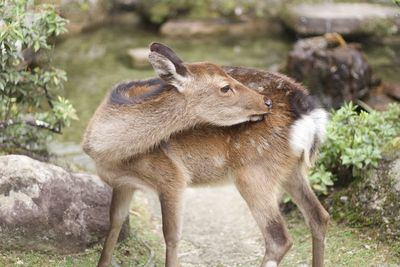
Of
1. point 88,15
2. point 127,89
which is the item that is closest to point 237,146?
point 127,89

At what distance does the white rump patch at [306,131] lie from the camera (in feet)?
16.6

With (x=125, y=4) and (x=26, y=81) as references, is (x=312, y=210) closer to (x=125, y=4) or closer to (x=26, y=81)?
(x=26, y=81)

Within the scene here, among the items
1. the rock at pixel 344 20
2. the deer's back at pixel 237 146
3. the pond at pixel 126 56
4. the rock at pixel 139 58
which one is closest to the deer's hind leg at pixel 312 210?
the deer's back at pixel 237 146

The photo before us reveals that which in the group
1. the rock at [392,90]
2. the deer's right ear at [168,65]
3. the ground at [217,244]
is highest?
the deer's right ear at [168,65]

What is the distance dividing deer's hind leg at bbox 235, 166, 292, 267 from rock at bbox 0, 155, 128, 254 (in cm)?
134

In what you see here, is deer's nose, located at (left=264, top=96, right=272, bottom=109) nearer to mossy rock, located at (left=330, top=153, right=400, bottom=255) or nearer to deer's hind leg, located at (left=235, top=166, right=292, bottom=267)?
deer's hind leg, located at (left=235, top=166, right=292, bottom=267)

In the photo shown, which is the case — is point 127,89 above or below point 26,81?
above

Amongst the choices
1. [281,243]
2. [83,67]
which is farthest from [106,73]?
[281,243]

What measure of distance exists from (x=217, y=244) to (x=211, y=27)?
8453 mm

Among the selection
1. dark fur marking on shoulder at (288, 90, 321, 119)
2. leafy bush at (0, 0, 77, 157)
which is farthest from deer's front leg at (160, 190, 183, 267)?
leafy bush at (0, 0, 77, 157)

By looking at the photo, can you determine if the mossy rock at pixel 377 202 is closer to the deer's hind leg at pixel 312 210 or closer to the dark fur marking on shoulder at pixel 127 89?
the deer's hind leg at pixel 312 210

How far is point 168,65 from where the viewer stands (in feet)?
16.3

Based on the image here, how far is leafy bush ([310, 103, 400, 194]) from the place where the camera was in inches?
240

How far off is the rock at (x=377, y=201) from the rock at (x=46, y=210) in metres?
2.08
